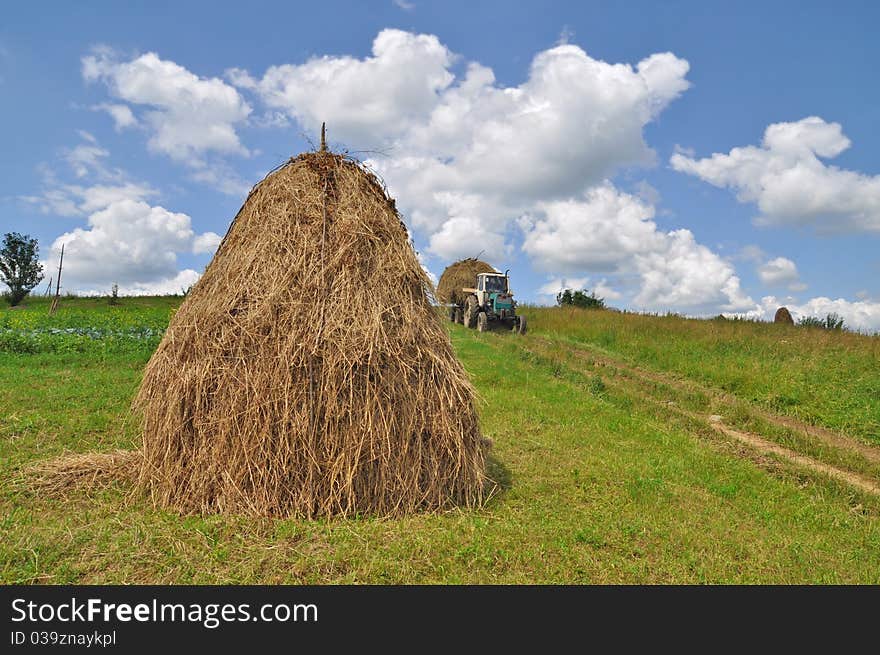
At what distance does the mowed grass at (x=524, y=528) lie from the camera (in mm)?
4875

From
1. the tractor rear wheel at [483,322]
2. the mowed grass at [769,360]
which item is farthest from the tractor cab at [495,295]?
the mowed grass at [769,360]

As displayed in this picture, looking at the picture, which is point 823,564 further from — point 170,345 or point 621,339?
point 621,339

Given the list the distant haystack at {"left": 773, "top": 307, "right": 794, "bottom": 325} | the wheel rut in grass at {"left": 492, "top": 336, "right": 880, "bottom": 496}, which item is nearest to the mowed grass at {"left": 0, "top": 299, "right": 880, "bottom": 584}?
the wheel rut in grass at {"left": 492, "top": 336, "right": 880, "bottom": 496}

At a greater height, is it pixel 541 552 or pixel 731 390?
pixel 731 390

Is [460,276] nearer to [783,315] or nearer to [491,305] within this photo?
[491,305]

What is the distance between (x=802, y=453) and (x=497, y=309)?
18.2m

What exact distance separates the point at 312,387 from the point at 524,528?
2.61 meters

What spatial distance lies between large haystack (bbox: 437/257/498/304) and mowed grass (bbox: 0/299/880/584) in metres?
24.3

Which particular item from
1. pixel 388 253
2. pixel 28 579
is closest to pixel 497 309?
pixel 388 253

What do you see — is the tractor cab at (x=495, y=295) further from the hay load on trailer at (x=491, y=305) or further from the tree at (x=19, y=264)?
the tree at (x=19, y=264)

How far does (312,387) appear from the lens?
581 cm

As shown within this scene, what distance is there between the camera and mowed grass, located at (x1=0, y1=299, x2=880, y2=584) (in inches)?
192

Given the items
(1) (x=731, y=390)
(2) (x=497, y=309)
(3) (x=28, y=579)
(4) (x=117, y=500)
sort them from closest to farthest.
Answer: (3) (x=28, y=579)
(4) (x=117, y=500)
(1) (x=731, y=390)
(2) (x=497, y=309)

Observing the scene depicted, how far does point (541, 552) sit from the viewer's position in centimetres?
527
